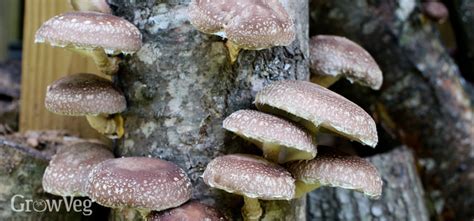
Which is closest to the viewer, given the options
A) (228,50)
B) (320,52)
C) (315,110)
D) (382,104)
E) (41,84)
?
(315,110)

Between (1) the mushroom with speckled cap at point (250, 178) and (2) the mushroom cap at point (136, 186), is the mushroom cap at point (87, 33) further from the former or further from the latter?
(1) the mushroom with speckled cap at point (250, 178)

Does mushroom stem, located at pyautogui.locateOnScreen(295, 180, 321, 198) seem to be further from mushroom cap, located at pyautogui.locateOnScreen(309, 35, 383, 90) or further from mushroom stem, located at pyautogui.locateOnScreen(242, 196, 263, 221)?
mushroom cap, located at pyautogui.locateOnScreen(309, 35, 383, 90)

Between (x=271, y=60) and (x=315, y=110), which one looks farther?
(x=271, y=60)

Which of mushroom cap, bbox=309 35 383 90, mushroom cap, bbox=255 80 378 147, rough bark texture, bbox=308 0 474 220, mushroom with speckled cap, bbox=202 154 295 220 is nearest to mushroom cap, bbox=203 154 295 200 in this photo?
mushroom with speckled cap, bbox=202 154 295 220

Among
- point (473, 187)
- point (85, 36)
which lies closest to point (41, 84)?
point (85, 36)

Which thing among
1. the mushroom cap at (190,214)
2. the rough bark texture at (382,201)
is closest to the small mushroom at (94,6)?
the mushroom cap at (190,214)

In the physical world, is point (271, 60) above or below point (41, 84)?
above

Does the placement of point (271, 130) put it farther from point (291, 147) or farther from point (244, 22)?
point (244, 22)

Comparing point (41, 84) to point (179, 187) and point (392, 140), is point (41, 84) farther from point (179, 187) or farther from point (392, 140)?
point (392, 140)
